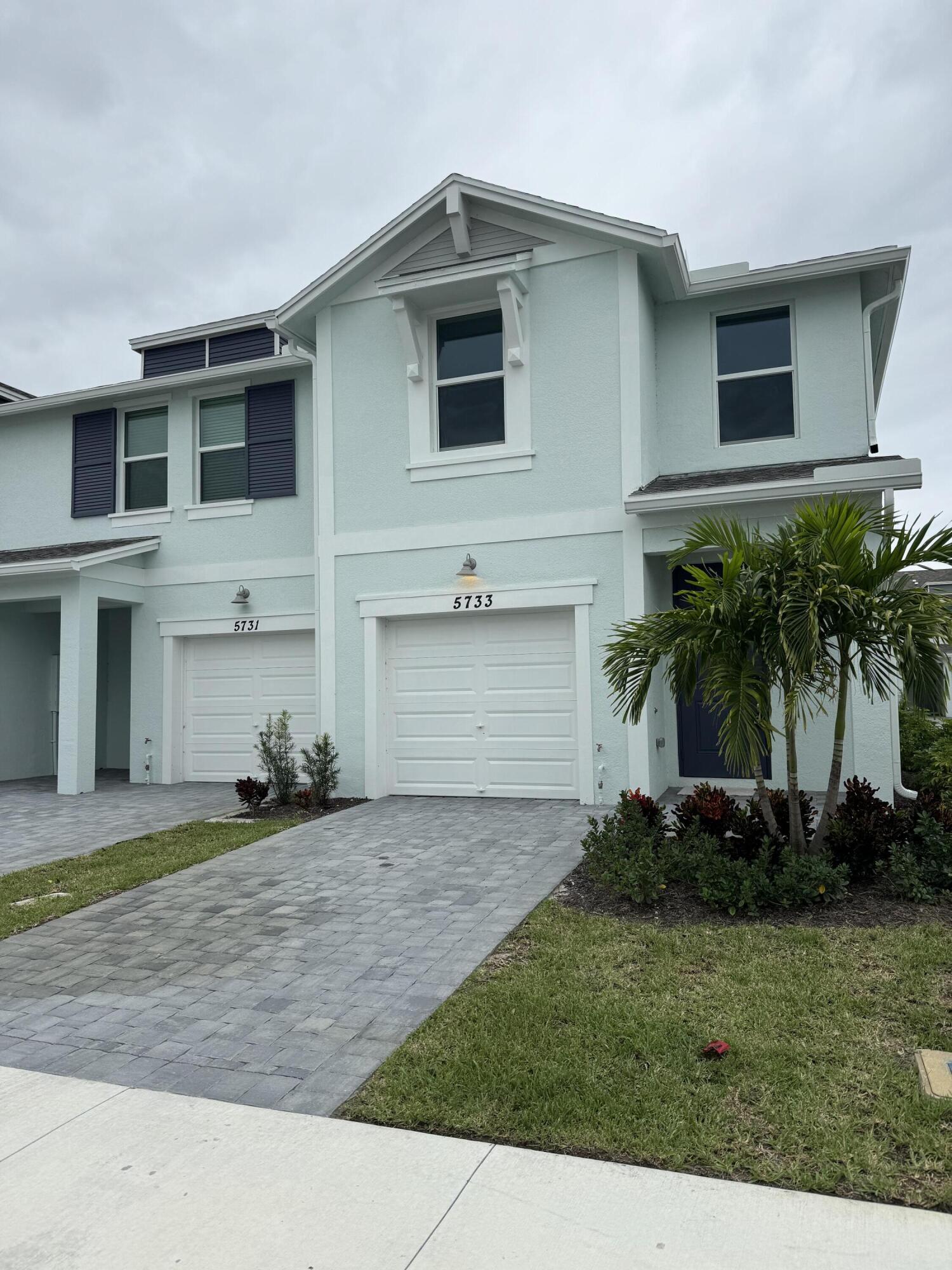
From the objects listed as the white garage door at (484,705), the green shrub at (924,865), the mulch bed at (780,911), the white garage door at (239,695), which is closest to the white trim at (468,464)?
the white garage door at (484,705)

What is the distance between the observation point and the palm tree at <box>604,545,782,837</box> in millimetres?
6570

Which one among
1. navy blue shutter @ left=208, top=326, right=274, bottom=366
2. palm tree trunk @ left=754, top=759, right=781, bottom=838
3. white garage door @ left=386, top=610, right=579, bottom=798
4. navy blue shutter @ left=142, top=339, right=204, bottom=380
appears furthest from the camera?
navy blue shutter @ left=142, top=339, right=204, bottom=380

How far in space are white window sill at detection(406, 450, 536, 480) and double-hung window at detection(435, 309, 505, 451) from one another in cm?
28

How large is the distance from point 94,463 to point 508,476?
7.92m

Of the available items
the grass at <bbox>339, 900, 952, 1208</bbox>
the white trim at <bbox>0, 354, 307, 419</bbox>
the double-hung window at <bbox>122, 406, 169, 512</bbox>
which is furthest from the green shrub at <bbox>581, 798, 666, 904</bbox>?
the double-hung window at <bbox>122, 406, 169, 512</bbox>

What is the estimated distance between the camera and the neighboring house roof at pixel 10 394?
1698 centimetres

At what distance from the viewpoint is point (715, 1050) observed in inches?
161

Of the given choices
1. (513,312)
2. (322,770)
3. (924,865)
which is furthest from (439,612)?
(924,865)

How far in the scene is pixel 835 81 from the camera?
11961mm

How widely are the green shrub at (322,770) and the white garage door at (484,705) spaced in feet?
2.50

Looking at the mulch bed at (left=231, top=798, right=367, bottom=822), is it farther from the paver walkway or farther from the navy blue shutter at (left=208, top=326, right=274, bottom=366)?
the navy blue shutter at (left=208, top=326, right=274, bottom=366)

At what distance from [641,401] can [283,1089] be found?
872cm

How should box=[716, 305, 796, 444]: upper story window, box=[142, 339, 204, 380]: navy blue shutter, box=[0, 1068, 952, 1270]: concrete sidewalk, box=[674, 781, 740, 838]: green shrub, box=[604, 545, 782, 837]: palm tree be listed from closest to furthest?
1. box=[0, 1068, 952, 1270]: concrete sidewalk
2. box=[604, 545, 782, 837]: palm tree
3. box=[674, 781, 740, 838]: green shrub
4. box=[716, 305, 796, 444]: upper story window
5. box=[142, 339, 204, 380]: navy blue shutter

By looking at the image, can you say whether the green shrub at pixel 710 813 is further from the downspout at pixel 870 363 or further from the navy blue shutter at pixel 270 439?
the navy blue shutter at pixel 270 439
